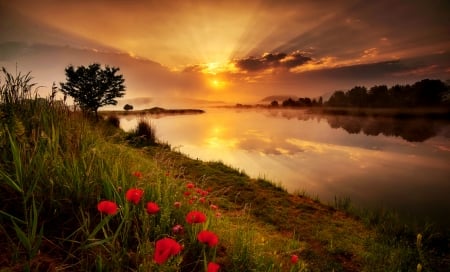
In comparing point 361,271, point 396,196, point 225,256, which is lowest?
point 396,196

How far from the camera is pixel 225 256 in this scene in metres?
3.19

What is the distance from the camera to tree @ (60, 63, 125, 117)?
3753 cm

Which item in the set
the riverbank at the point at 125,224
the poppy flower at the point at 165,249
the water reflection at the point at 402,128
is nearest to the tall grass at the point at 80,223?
the riverbank at the point at 125,224

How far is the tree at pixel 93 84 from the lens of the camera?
3753 cm

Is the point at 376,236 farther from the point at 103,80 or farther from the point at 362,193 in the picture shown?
the point at 103,80

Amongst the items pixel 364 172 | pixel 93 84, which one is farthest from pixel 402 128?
pixel 93 84

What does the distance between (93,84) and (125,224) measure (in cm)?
4092

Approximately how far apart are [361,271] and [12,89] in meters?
6.91

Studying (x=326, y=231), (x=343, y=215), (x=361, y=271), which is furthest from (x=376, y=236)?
(x=361, y=271)

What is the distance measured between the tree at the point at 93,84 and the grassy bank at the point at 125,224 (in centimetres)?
3636

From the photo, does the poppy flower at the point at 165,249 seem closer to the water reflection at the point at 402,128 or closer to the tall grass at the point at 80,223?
the tall grass at the point at 80,223

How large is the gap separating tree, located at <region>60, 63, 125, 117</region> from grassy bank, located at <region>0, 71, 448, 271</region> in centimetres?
3636

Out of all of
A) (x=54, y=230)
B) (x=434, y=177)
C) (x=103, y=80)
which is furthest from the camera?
(x=103, y=80)

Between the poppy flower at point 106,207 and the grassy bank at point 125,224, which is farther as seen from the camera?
the grassy bank at point 125,224
